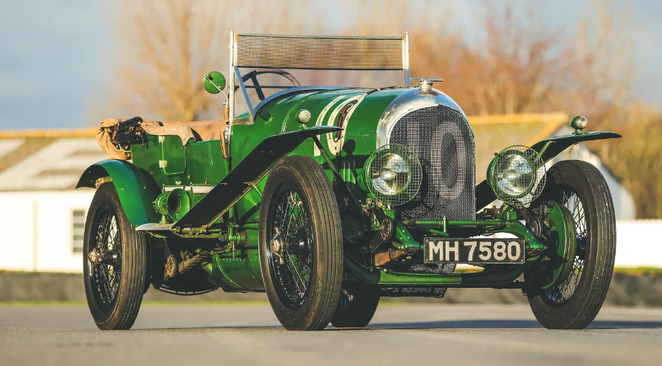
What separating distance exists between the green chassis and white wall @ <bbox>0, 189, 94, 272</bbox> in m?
21.2

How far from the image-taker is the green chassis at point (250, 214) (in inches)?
367

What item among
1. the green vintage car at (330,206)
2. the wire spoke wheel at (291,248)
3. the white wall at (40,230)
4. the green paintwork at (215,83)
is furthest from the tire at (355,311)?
the white wall at (40,230)

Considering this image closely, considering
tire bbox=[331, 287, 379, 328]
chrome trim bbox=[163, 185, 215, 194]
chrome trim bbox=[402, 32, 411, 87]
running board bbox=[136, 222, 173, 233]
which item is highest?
chrome trim bbox=[402, 32, 411, 87]

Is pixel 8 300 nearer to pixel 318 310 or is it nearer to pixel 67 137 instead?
pixel 67 137

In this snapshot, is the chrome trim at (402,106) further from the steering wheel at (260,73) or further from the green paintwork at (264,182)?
the steering wheel at (260,73)

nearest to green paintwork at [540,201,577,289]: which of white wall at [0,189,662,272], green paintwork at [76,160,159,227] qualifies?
green paintwork at [76,160,159,227]

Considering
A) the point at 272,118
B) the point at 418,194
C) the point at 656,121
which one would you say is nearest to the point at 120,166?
the point at 272,118

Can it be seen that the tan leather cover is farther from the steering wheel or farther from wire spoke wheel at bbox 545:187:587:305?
wire spoke wheel at bbox 545:187:587:305

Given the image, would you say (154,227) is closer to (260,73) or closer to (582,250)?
(260,73)

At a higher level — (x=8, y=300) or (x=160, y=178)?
(x=160, y=178)

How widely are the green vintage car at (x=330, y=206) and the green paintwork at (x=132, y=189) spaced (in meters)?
0.02

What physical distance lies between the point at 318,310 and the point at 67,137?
1147 inches

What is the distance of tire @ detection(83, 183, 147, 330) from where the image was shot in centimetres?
1085

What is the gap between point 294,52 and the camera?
1192 centimetres
